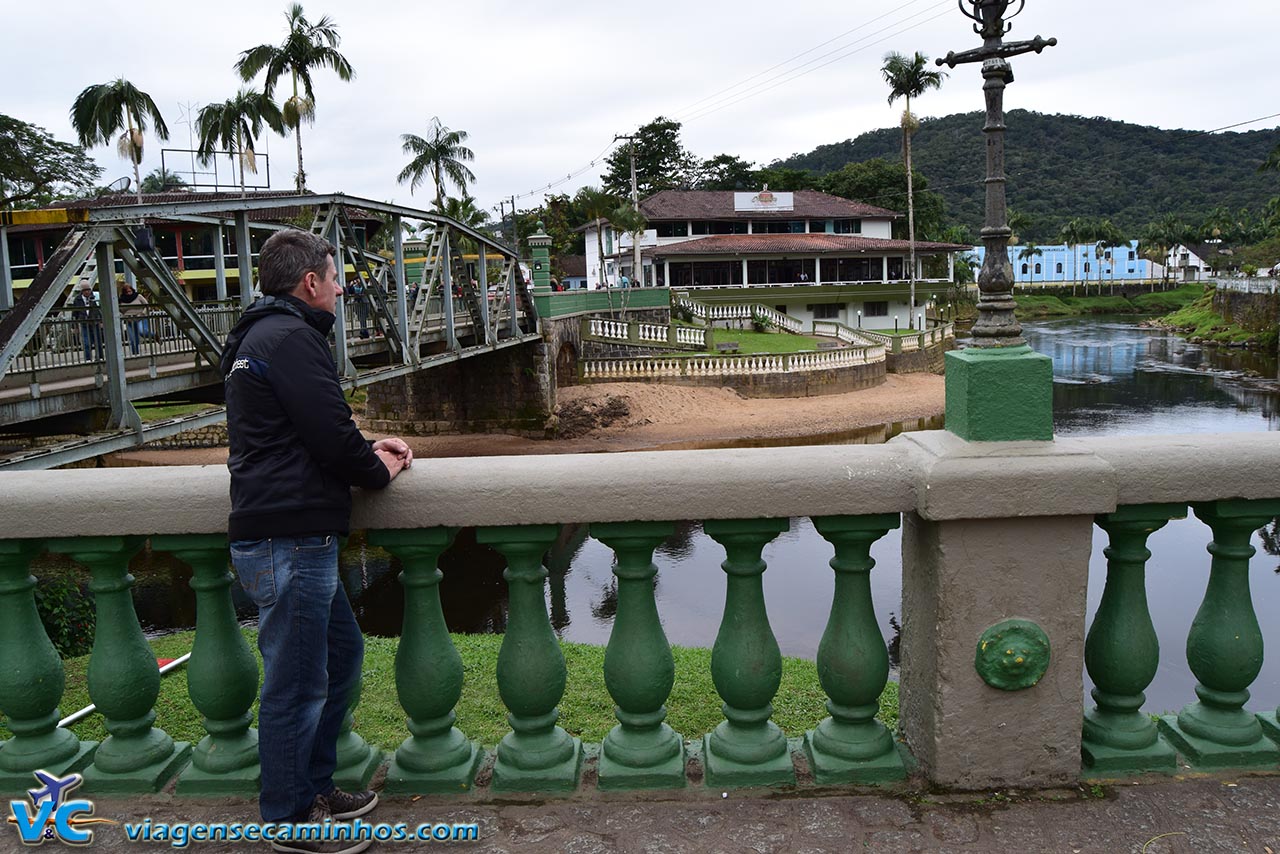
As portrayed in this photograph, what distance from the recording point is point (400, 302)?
778 inches

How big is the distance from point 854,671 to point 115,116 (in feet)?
141

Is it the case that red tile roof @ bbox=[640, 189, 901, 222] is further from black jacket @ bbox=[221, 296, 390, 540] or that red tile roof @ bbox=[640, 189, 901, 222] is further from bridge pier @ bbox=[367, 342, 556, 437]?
black jacket @ bbox=[221, 296, 390, 540]

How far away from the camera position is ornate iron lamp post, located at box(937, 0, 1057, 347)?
100 inches

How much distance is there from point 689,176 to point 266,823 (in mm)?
74709

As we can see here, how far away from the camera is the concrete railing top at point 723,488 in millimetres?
2381

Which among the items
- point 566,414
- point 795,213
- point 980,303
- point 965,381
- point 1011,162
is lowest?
point 566,414

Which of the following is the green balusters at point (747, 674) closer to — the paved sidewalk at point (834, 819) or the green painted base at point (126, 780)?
the paved sidewalk at point (834, 819)

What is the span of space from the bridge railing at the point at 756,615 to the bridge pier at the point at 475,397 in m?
29.6

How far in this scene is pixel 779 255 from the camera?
2032 inches

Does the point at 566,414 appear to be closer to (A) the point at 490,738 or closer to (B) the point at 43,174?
(B) the point at 43,174

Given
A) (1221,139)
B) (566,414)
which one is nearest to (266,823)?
(566,414)

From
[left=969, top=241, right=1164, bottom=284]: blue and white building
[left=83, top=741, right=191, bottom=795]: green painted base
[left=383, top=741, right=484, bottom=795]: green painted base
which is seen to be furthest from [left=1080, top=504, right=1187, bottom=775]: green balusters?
[left=969, top=241, right=1164, bottom=284]: blue and white building

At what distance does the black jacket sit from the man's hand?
13cm

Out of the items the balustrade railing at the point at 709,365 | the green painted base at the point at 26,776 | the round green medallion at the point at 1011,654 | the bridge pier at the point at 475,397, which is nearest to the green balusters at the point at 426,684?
the green painted base at the point at 26,776
